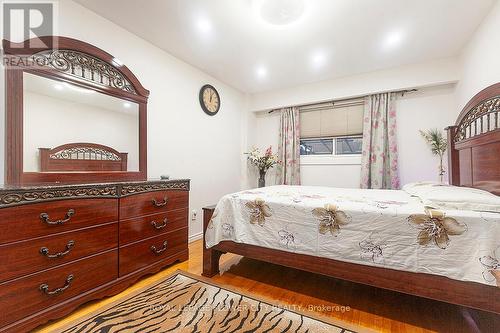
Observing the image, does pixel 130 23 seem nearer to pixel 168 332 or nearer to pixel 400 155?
pixel 168 332

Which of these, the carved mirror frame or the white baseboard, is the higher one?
the carved mirror frame

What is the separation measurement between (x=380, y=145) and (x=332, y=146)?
0.75 metres

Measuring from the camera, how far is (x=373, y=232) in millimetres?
1469

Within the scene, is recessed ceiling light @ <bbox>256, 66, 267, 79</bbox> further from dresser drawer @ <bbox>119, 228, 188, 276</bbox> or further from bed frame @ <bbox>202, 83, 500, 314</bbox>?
dresser drawer @ <bbox>119, 228, 188, 276</bbox>

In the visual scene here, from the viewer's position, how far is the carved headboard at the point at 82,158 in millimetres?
1762

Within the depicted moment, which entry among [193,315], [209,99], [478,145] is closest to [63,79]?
[209,99]

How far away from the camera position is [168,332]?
1.31 metres

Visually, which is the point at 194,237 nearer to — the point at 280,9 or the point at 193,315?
the point at 193,315

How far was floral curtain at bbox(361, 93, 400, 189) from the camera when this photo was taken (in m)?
3.19

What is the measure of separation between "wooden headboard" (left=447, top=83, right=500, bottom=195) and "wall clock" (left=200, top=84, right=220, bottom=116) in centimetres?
301

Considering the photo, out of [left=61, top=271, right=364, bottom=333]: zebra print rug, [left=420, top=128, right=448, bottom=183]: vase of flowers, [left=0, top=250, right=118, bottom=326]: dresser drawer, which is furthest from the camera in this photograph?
[left=420, top=128, right=448, bottom=183]: vase of flowers

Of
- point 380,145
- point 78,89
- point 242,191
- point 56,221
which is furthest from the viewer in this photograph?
point 380,145

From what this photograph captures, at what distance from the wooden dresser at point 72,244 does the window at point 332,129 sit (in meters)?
2.70

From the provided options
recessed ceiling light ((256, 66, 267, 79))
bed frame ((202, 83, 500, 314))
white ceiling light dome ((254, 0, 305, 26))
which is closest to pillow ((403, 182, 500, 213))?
bed frame ((202, 83, 500, 314))
